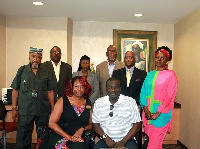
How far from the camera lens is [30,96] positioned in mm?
3230

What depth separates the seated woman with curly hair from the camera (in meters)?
2.59

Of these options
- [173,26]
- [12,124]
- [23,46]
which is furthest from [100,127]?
[173,26]

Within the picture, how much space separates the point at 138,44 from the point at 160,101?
2659mm

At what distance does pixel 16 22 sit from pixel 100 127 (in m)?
3.37

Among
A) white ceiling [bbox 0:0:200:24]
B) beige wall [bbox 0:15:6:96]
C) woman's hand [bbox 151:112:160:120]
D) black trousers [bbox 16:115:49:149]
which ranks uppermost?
white ceiling [bbox 0:0:200:24]

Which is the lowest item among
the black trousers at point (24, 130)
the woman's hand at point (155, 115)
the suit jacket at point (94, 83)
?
the black trousers at point (24, 130)

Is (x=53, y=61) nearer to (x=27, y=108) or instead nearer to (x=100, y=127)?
(x=27, y=108)

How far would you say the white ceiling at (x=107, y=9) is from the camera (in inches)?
149

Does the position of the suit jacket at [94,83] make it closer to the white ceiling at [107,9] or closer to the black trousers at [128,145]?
the white ceiling at [107,9]

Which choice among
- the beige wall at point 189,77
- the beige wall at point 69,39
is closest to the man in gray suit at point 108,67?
the beige wall at point 69,39

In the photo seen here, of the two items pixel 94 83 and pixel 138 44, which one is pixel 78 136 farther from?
pixel 138 44

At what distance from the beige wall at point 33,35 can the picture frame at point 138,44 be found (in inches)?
50.0

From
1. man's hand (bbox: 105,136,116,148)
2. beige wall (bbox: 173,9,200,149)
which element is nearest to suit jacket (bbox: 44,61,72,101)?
man's hand (bbox: 105,136,116,148)

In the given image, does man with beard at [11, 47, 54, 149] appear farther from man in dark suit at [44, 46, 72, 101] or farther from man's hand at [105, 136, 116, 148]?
man's hand at [105, 136, 116, 148]
